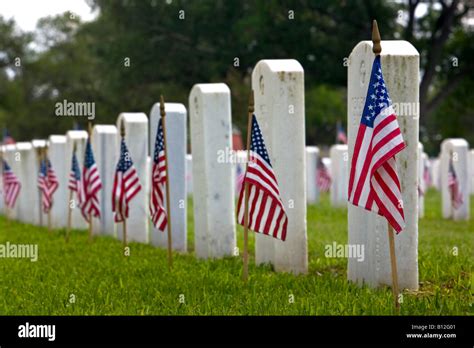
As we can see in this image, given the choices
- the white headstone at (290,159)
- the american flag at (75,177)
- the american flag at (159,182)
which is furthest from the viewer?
the american flag at (75,177)

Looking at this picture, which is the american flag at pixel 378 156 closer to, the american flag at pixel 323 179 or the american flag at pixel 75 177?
the american flag at pixel 75 177

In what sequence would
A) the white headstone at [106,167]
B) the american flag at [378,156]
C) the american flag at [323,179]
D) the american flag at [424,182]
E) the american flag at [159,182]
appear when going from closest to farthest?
the american flag at [378,156], the american flag at [159,182], the white headstone at [106,167], the american flag at [424,182], the american flag at [323,179]

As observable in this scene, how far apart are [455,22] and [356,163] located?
31736 mm

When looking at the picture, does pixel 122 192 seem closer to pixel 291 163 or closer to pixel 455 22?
pixel 291 163

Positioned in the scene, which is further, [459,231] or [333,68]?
[333,68]

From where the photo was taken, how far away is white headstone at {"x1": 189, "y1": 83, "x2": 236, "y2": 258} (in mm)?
14562

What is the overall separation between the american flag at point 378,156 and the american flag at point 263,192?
184 centimetres

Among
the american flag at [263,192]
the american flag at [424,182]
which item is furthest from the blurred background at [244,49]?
the american flag at [263,192]

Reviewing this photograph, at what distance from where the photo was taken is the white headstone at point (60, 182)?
71.7 ft

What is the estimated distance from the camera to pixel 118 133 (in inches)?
748

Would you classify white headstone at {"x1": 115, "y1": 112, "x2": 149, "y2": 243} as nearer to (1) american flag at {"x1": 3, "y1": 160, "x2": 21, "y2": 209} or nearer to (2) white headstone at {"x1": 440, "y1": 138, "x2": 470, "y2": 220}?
(1) american flag at {"x1": 3, "y1": 160, "x2": 21, "y2": 209}

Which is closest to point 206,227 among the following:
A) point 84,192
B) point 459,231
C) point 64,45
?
point 84,192

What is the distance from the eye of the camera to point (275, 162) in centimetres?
1289

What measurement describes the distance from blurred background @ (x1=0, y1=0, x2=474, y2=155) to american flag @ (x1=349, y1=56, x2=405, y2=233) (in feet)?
62.1
